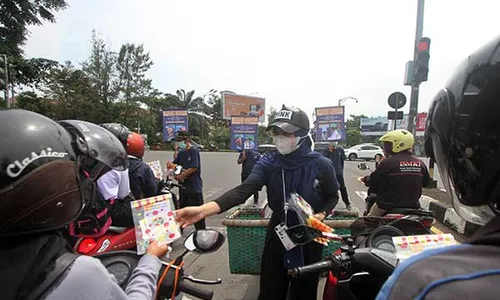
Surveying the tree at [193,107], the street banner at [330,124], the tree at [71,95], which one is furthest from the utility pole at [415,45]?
the tree at [193,107]

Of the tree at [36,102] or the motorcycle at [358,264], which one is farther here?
the tree at [36,102]

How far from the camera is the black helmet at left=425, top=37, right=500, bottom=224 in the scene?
2.33 ft

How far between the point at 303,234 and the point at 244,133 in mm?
7604

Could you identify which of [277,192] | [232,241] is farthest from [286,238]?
[232,241]

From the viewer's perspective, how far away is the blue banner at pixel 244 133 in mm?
9203

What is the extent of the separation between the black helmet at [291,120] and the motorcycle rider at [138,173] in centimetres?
187

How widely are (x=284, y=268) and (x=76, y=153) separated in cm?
177

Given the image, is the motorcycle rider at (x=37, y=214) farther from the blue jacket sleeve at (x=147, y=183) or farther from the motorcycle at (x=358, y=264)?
the blue jacket sleeve at (x=147, y=183)

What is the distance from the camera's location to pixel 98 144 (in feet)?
5.43

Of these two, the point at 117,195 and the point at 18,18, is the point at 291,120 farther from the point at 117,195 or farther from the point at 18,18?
the point at 18,18

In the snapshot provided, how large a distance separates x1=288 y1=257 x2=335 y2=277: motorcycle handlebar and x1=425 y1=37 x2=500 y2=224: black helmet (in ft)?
2.07

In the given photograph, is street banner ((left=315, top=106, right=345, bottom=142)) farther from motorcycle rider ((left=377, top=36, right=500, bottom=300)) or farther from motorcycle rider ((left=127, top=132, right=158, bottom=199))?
motorcycle rider ((left=377, top=36, right=500, bottom=300))

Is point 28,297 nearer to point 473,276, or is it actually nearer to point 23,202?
point 23,202

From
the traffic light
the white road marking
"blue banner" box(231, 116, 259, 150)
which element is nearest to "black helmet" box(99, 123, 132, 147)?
the white road marking
